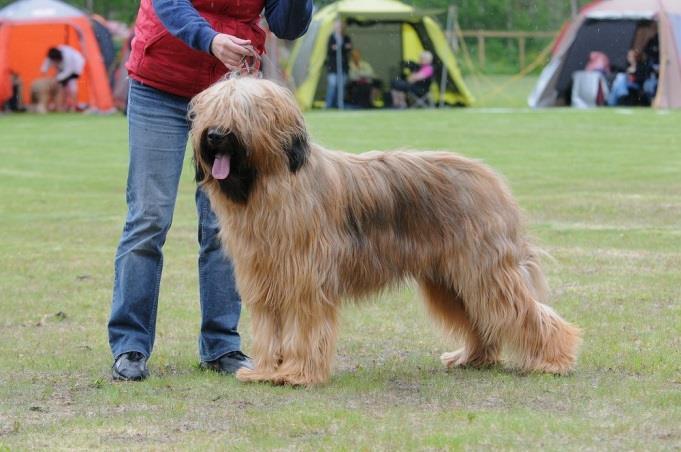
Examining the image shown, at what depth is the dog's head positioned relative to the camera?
5137mm

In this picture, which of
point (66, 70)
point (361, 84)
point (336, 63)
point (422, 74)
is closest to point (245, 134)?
point (336, 63)

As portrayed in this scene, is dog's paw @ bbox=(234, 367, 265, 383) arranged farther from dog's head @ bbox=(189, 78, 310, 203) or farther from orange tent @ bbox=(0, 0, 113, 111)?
orange tent @ bbox=(0, 0, 113, 111)

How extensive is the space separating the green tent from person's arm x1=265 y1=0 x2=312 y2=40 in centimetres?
2383

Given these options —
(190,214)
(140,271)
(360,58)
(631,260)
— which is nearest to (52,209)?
(190,214)

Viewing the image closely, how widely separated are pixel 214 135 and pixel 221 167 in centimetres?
13

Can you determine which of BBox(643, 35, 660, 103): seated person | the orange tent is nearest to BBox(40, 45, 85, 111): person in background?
the orange tent

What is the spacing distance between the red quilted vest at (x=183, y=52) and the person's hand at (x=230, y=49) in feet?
0.88

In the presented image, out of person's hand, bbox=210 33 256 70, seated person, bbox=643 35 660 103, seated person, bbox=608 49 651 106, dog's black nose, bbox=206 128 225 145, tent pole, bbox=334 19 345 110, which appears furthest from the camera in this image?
tent pole, bbox=334 19 345 110

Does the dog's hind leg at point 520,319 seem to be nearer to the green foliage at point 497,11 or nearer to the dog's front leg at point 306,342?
the dog's front leg at point 306,342

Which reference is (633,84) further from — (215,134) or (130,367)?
(215,134)

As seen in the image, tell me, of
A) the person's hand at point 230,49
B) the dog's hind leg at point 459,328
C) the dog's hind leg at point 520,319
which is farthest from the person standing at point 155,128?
the dog's hind leg at point 520,319

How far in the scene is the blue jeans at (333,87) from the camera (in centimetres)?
2994

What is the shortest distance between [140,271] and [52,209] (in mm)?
7225

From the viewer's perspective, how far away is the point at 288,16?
5.79 m
